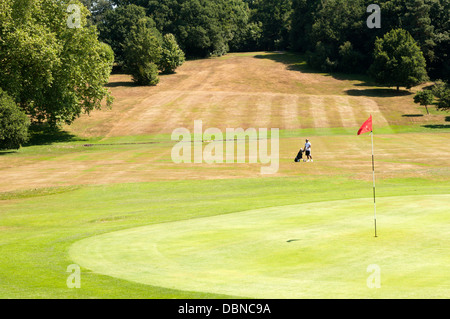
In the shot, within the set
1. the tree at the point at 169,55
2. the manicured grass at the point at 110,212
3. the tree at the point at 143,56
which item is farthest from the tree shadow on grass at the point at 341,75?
the manicured grass at the point at 110,212

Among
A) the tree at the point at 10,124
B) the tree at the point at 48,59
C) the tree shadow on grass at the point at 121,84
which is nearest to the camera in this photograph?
the tree at the point at 10,124

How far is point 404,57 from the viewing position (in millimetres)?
102125

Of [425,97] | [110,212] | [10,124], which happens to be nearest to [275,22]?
[425,97]

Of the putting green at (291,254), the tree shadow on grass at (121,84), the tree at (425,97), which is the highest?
the tree shadow on grass at (121,84)

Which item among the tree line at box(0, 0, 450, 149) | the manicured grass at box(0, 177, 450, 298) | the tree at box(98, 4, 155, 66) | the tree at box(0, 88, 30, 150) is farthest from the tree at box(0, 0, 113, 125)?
the tree at box(98, 4, 155, 66)

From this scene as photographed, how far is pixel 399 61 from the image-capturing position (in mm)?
103750

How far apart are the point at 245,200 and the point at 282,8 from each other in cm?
16043

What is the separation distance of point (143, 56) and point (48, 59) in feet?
161

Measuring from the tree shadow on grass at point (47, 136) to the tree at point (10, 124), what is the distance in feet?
33.2

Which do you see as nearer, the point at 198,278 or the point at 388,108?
the point at 198,278

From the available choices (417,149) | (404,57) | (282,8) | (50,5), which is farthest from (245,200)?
(282,8)

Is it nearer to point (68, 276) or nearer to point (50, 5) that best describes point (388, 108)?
point (50, 5)

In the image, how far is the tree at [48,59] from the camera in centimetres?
6288

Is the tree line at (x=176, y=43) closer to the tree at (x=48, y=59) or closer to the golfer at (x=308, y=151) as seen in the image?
the tree at (x=48, y=59)
